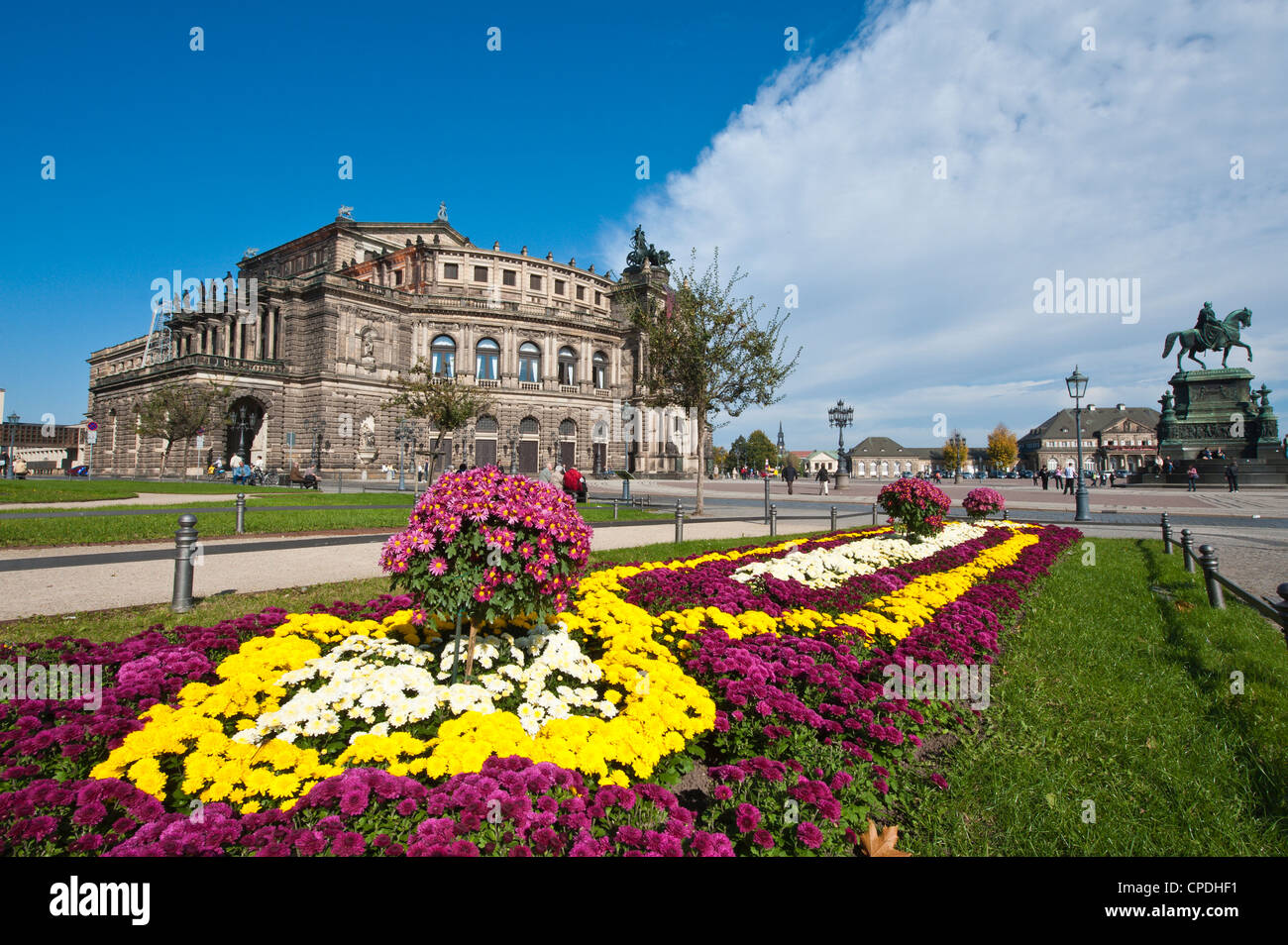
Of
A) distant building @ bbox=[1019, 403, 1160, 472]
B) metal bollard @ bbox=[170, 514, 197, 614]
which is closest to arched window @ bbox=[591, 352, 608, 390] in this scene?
metal bollard @ bbox=[170, 514, 197, 614]

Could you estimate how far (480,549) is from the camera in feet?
12.6

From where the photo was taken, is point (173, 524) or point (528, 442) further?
point (528, 442)

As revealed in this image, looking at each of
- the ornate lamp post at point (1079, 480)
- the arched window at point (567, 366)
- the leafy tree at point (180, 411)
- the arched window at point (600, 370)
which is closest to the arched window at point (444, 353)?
the arched window at point (567, 366)

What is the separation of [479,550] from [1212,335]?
2037 inches

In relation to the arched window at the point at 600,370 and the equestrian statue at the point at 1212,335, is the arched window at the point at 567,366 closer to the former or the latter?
the arched window at the point at 600,370

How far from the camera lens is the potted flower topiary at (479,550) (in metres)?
3.81

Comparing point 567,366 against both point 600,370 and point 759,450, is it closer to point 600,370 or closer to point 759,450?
point 600,370

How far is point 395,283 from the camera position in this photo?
55.9m

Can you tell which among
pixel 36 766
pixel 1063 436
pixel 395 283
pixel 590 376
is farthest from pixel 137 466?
pixel 1063 436

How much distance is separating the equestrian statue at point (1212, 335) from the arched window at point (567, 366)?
46.0 meters

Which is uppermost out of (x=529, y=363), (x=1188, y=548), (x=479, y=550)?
(x=529, y=363)

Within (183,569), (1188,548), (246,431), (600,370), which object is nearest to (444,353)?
(600,370)

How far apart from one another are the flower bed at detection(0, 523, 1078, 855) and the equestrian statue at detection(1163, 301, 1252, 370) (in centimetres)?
4708
